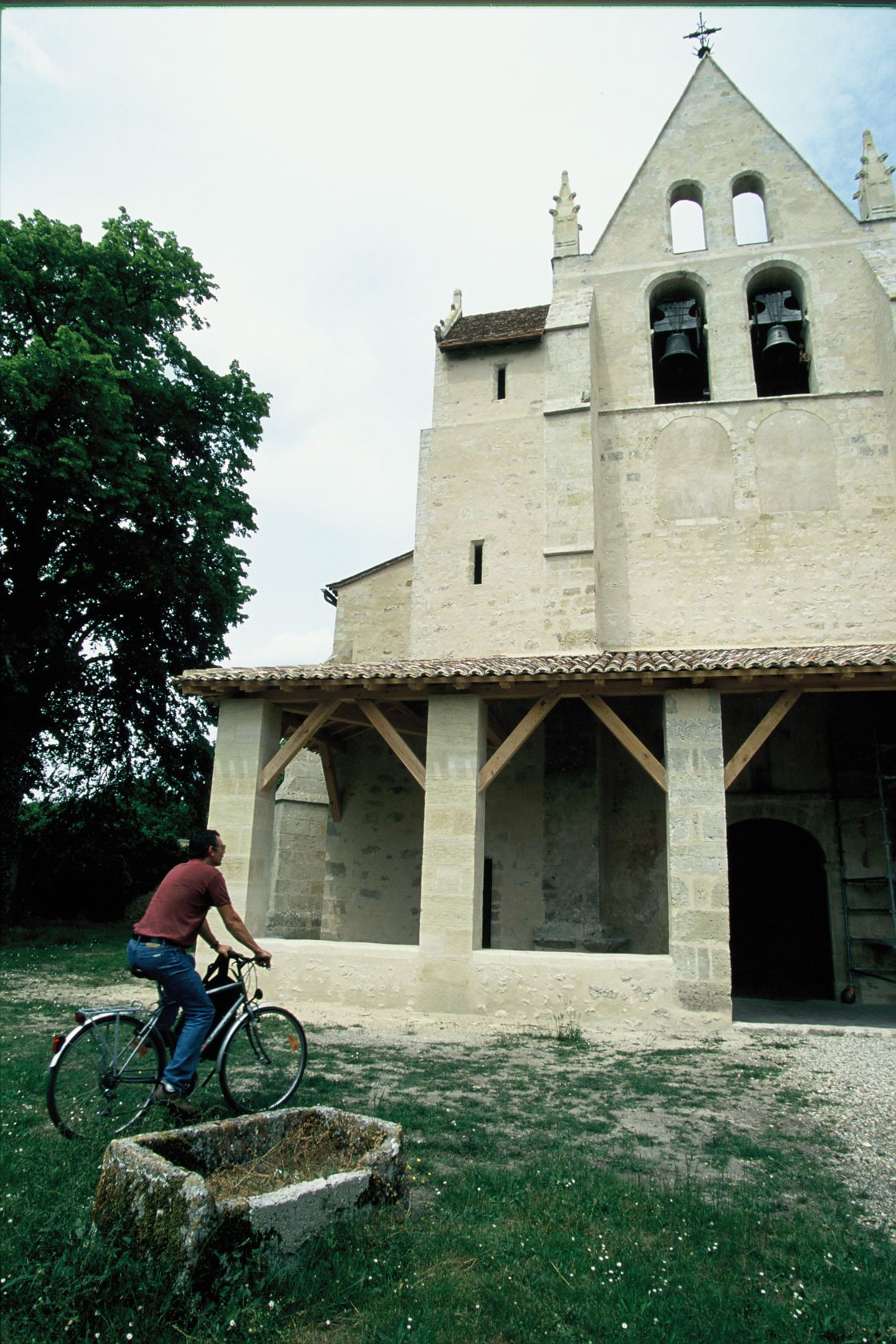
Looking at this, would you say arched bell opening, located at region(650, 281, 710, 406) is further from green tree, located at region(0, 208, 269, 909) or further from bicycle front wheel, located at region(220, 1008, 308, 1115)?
bicycle front wheel, located at region(220, 1008, 308, 1115)

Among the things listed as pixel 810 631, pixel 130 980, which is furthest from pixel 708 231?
pixel 130 980

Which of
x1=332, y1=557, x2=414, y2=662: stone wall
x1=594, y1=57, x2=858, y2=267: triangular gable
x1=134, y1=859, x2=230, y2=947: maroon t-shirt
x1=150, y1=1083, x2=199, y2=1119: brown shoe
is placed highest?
x1=594, y1=57, x2=858, y2=267: triangular gable

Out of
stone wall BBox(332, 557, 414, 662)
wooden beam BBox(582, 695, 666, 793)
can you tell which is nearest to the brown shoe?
wooden beam BBox(582, 695, 666, 793)

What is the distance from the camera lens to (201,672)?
9.75m

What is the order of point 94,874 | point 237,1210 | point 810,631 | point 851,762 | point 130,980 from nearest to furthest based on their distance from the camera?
point 237,1210 → point 130,980 → point 851,762 → point 810,631 → point 94,874

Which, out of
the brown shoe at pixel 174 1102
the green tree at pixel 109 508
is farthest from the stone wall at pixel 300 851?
the brown shoe at pixel 174 1102

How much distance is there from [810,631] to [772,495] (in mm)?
2305

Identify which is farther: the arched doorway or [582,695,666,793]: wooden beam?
the arched doorway

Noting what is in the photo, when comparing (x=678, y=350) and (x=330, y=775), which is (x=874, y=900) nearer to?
(x=330, y=775)

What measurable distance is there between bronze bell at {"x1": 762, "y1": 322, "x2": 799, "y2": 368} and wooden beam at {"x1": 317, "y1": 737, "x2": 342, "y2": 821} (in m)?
9.64

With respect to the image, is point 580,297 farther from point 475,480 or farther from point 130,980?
point 130,980

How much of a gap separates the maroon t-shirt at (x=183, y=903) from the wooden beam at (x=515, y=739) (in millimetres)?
4722

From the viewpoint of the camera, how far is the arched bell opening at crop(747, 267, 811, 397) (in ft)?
46.2

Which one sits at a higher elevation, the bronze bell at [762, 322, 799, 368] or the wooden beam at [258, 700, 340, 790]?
the bronze bell at [762, 322, 799, 368]
